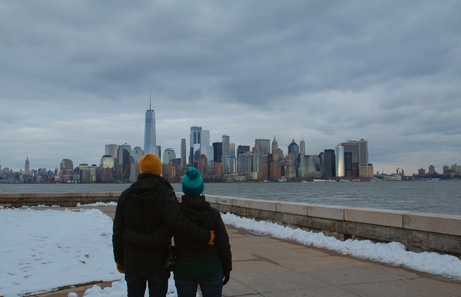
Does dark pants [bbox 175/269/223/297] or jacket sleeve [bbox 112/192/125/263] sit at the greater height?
jacket sleeve [bbox 112/192/125/263]

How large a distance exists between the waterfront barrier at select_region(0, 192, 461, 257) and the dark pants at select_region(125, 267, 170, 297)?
213 inches

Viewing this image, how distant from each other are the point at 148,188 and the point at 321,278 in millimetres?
3565

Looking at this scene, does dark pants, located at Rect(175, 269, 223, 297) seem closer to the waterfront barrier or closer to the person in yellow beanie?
the person in yellow beanie

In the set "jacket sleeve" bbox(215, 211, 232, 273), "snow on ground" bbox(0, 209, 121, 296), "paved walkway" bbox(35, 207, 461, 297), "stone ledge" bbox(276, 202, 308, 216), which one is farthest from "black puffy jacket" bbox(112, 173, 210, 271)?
"stone ledge" bbox(276, 202, 308, 216)

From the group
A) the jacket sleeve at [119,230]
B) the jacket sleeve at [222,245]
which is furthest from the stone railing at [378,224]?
the jacket sleeve at [119,230]

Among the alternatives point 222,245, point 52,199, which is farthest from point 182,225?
point 52,199

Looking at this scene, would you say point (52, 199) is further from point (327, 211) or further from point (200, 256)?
point (200, 256)

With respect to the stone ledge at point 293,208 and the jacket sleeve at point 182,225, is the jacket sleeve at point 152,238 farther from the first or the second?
the stone ledge at point 293,208

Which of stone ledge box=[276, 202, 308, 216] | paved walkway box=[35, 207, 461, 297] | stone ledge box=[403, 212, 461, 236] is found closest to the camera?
paved walkway box=[35, 207, 461, 297]

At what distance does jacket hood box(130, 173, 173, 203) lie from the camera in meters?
3.09

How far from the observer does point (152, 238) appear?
3059 mm

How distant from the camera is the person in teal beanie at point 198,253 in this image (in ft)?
9.88

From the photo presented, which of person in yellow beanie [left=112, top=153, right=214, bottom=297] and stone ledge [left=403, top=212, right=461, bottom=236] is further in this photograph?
stone ledge [left=403, top=212, right=461, bottom=236]

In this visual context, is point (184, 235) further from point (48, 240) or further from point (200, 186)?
point (48, 240)
